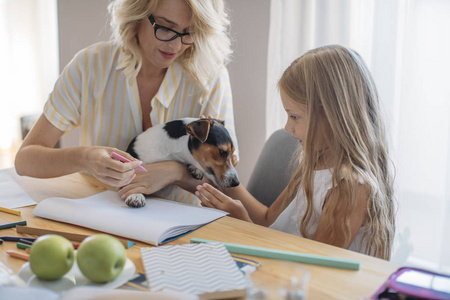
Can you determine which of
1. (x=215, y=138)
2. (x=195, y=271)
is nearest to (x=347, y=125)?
(x=215, y=138)

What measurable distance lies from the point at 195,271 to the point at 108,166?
497 millimetres

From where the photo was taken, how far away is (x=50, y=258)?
2.60 feet

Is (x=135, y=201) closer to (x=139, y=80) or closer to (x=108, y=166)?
(x=108, y=166)

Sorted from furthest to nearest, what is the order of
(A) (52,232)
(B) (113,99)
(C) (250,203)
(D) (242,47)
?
(D) (242,47), (B) (113,99), (C) (250,203), (A) (52,232)

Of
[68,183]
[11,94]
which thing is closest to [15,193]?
[68,183]

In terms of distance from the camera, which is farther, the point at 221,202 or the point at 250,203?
the point at 250,203

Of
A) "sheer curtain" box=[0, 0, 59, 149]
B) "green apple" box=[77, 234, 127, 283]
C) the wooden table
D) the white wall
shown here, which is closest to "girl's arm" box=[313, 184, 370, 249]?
the wooden table

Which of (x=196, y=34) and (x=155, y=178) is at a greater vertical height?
(x=196, y=34)

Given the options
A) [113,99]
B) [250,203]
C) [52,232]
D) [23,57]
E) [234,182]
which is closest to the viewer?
[52,232]

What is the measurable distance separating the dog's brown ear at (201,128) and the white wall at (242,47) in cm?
131

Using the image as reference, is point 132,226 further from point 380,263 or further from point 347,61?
point 347,61

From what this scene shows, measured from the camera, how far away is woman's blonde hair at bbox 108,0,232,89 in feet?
4.97

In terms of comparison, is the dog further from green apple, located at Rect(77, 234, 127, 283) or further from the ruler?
green apple, located at Rect(77, 234, 127, 283)

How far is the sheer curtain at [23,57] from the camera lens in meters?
4.28
